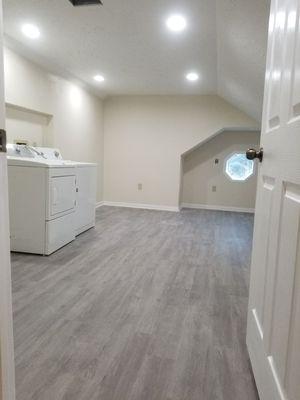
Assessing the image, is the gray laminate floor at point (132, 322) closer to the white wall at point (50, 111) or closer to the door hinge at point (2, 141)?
the door hinge at point (2, 141)

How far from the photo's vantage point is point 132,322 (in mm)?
1774

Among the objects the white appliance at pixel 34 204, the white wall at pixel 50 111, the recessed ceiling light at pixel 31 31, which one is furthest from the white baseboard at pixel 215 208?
the recessed ceiling light at pixel 31 31

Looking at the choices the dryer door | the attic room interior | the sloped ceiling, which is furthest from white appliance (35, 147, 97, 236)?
the sloped ceiling

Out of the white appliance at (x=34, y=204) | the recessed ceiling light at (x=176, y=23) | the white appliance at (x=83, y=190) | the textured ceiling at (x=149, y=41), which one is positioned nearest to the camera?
the textured ceiling at (x=149, y=41)

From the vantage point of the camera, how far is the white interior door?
82 cm

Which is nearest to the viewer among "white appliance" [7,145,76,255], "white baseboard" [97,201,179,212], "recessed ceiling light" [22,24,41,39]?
"recessed ceiling light" [22,24,41,39]

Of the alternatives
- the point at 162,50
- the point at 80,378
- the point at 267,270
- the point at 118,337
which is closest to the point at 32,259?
the point at 118,337

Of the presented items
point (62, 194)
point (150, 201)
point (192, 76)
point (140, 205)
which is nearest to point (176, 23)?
point (192, 76)

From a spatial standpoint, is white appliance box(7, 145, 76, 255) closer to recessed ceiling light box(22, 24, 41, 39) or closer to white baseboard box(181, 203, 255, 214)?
recessed ceiling light box(22, 24, 41, 39)

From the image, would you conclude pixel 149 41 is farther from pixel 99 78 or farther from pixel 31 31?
pixel 99 78

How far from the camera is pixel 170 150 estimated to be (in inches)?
213

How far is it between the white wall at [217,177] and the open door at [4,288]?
5.19m

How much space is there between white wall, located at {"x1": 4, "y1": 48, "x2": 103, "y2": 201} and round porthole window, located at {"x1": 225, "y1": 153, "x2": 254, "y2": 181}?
8.45ft

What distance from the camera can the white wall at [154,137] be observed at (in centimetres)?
518
